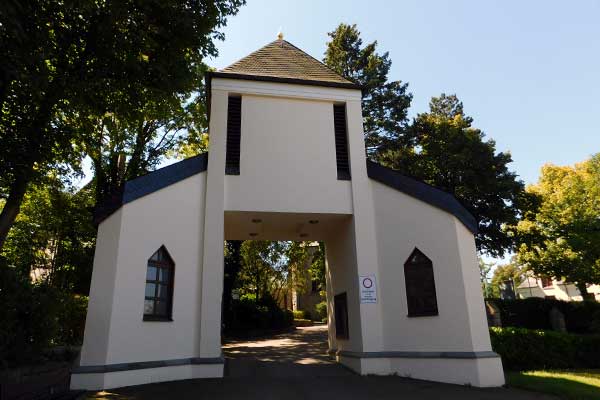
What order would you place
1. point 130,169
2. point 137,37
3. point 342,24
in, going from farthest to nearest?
point 342,24
point 130,169
point 137,37

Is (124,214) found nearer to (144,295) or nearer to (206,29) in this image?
(144,295)

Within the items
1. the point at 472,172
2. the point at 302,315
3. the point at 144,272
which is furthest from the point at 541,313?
the point at 302,315

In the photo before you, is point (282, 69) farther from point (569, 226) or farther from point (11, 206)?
point (569, 226)

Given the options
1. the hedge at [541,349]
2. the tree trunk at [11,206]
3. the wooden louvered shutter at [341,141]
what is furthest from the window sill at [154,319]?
the hedge at [541,349]

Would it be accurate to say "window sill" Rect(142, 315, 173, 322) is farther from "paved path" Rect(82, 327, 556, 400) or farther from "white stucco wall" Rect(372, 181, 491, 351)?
"white stucco wall" Rect(372, 181, 491, 351)

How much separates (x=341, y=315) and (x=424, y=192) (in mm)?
4999

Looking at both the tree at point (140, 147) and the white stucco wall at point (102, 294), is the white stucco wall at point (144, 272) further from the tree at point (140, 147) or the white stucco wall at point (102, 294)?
the tree at point (140, 147)

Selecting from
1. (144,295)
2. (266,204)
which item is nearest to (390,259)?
(266,204)

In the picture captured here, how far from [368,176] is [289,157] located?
99.2 inches

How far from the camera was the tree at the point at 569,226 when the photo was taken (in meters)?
27.1

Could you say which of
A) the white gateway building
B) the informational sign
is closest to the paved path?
the white gateway building

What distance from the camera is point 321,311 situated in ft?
132

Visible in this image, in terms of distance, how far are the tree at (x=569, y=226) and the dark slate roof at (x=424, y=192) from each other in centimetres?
1435

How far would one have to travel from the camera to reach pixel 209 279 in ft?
34.5
